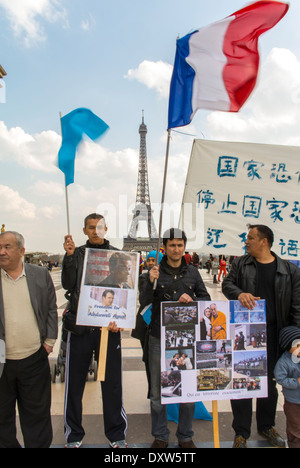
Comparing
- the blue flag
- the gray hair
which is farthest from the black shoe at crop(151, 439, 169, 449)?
the blue flag

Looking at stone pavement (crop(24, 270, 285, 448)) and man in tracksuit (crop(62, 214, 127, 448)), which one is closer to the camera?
man in tracksuit (crop(62, 214, 127, 448))

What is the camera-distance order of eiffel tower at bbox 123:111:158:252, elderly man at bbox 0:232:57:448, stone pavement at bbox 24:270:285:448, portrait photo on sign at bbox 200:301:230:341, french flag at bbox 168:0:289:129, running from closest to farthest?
elderly man at bbox 0:232:57:448 → portrait photo on sign at bbox 200:301:230:341 → french flag at bbox 168:0:289:129 → stone pavement at bbox 24:270:285:448 → eiffel tower at bbox 123:111:158:252

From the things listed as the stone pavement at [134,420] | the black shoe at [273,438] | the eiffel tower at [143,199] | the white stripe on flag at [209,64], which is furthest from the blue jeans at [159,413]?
the eiffel tower at [143,199]

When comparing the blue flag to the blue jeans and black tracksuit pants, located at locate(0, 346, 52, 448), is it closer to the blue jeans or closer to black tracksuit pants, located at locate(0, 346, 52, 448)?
black tracksuit pants, located at locate(0, 346, 52, 448)

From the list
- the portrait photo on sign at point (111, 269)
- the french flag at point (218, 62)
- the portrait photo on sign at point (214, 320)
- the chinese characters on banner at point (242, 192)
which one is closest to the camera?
the portrait photo on sign at point (214, 320)

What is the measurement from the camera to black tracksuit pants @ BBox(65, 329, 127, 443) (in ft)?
9.08

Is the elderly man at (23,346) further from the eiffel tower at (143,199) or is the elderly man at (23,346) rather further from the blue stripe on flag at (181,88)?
the eiffel tower at (143,199)

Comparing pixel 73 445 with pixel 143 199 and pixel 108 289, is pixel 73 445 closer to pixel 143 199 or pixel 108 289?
pixel 108 289

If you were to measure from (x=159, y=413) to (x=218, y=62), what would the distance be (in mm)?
2951

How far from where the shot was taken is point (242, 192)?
3.48 metres

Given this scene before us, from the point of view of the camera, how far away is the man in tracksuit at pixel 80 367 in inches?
108

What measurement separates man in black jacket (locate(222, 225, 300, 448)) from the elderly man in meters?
1.55

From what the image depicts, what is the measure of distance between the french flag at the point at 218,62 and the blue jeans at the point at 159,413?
1.95 metres

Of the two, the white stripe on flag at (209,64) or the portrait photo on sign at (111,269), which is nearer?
the portrait photo on sign at (111,269)
